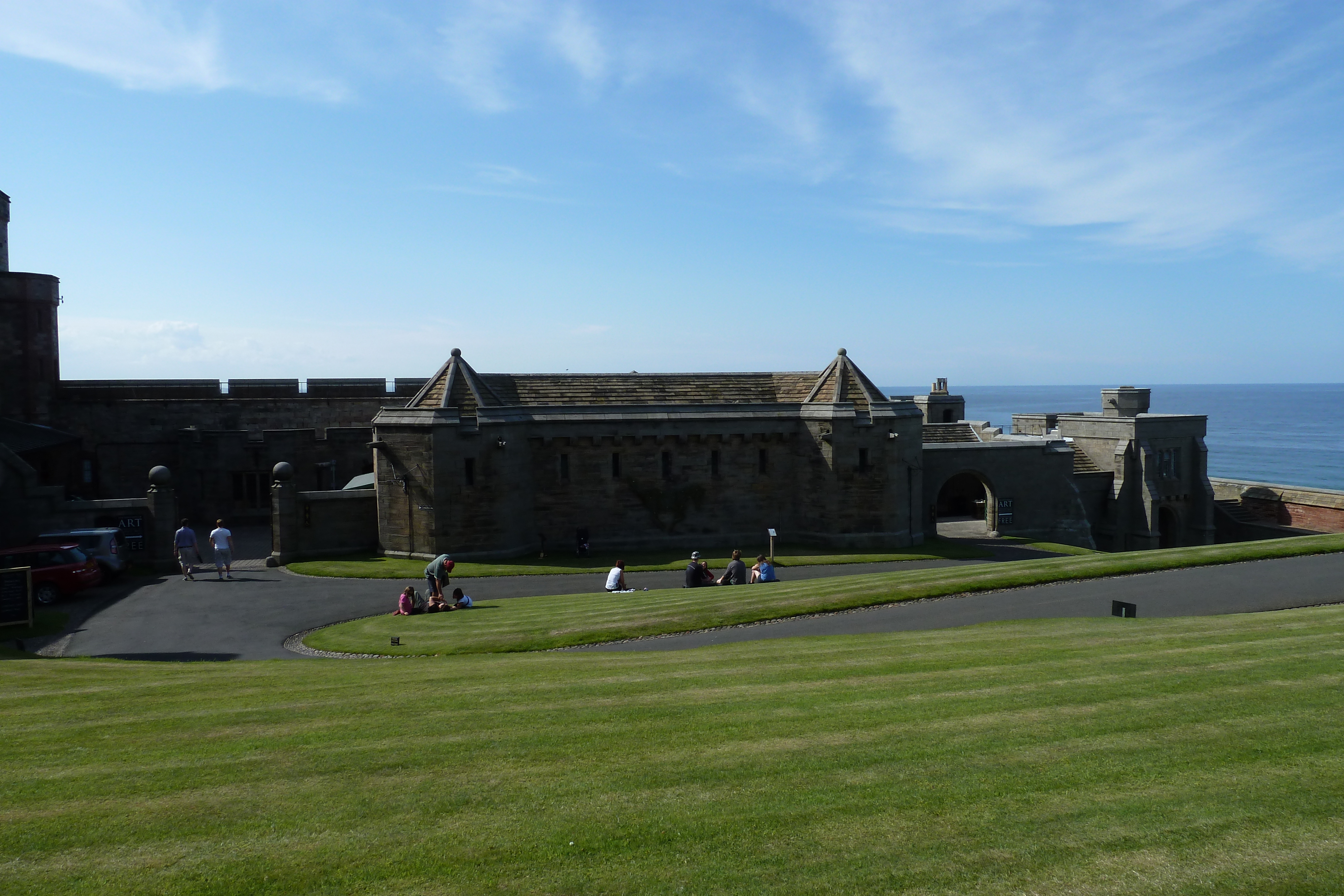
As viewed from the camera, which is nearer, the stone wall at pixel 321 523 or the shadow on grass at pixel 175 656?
the shadow on grass at pixel 175 656

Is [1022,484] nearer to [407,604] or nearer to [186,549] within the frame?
[407,604]

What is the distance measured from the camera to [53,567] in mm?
24031

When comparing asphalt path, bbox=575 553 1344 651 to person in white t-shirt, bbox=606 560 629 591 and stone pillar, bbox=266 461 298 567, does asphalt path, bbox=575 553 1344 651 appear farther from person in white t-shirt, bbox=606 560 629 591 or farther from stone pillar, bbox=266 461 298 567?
stone pillar, bbox=266 461 298 567

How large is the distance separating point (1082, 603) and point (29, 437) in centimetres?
3652

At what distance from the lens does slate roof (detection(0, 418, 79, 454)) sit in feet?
109

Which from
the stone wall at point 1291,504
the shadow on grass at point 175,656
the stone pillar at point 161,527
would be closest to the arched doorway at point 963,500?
the stone wall at point 1291,504

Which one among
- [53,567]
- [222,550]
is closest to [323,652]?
[53,567]

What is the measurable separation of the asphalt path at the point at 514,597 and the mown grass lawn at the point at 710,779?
448cm

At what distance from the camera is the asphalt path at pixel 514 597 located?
57.4 ft

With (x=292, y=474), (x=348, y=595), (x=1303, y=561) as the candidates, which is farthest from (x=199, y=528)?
(x=1303, y=561)

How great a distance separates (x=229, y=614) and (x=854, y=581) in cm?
1538

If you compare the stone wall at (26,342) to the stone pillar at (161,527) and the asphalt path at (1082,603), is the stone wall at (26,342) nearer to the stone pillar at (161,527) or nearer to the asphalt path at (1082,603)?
the stone pillar at (161,527)

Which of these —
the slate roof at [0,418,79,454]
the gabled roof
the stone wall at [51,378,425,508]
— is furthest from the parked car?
the gabled roof

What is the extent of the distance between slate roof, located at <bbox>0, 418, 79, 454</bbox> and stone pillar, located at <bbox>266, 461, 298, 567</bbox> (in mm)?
9781
